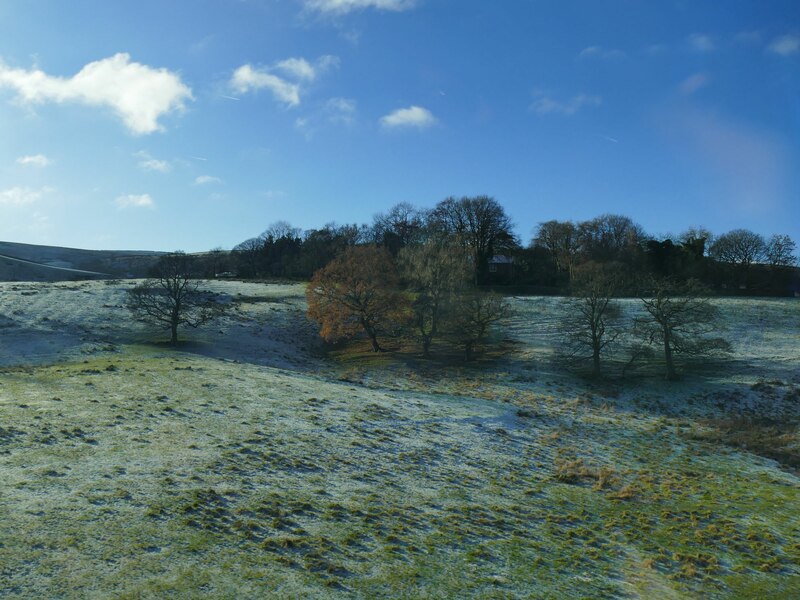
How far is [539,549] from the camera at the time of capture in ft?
48.2

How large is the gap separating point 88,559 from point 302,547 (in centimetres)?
472

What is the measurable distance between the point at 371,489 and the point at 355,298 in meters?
44.6

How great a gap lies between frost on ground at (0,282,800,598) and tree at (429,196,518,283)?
210 ft

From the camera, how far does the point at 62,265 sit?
171 meters

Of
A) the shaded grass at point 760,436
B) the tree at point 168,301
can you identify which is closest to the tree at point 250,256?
the tree at point 168,301

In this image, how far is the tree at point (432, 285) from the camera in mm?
58000

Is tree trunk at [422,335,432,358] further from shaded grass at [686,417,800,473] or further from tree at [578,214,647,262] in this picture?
tree at [578,214,647,262]

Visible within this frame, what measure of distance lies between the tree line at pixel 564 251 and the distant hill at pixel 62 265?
49.1 metres

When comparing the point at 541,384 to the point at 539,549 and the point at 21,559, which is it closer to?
the point at 539,549

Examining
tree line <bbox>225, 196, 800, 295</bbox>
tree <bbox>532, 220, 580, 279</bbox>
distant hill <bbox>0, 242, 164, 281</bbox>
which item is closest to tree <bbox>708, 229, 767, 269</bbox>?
tree line <bbox>225, 196, 800, 295</bbox>

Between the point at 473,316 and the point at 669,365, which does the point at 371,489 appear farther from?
the point at 473,316

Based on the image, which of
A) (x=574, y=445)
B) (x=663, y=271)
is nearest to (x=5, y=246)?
(x=663, y=271)

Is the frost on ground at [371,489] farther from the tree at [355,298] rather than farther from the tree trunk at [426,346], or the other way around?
the tree at [355,298]

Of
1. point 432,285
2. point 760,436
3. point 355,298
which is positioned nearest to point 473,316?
point 432,285
